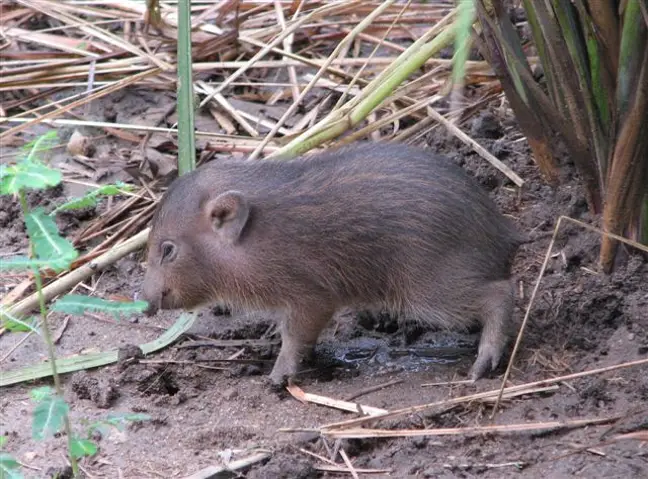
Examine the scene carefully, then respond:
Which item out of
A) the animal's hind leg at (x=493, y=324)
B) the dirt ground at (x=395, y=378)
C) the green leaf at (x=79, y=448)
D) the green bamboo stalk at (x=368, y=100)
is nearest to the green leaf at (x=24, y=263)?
the green leaf at (x=79, y=448)

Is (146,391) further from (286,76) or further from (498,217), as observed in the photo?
(286,76)

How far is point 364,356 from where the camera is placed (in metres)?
6.49

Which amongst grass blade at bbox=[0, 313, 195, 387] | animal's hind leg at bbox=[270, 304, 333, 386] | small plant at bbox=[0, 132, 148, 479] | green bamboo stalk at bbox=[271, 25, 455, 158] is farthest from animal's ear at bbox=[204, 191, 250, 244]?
small plant at bbox=[0, 132, 148, 479]

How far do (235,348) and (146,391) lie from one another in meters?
0.76

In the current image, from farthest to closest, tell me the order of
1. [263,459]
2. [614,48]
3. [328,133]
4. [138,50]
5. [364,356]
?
[138,50]
[328,133]
[364,356]
[614,48]
[263,459]

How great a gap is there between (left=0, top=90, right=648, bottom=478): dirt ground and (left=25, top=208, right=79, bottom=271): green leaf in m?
1.23

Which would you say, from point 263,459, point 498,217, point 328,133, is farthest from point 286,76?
point 263,459

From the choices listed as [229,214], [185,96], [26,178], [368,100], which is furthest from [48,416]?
[368,100]

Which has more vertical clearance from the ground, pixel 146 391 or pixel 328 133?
pixel 328 133

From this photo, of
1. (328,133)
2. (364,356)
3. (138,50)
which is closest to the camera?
(364,356)

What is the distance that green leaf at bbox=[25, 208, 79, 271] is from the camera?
4.07 meters

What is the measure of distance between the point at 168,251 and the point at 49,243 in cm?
223

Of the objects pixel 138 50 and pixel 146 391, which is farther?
pixel 138 50

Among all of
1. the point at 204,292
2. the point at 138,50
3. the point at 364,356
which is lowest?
the point at 364,356
